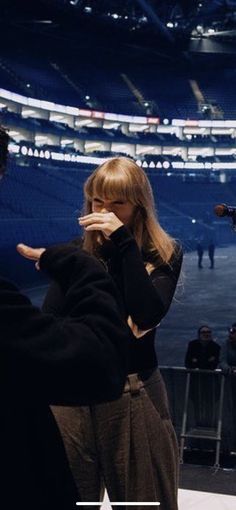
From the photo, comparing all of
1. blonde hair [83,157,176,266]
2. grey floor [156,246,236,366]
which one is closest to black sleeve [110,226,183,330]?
blonde hair [83,157,176,266]

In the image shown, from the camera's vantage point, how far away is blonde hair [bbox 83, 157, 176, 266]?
6.01 feet

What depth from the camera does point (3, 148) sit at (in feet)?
2.93

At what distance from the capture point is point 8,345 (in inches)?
31.1

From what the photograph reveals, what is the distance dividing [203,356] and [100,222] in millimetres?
5242

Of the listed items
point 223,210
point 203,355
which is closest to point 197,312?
point 203,355

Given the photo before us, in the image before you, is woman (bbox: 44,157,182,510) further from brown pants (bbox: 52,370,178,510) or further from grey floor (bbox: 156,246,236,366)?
grey floor (bbox: 156,246,236,366)

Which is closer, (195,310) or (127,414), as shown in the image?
(127,414)

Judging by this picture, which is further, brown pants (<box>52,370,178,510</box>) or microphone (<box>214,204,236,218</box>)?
microphone (<box>214,204,236,218</box>)

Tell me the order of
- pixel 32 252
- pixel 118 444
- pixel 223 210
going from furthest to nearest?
pixel 223 210
pixel 118 444
pixel 32 252

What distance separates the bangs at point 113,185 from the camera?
183 cm

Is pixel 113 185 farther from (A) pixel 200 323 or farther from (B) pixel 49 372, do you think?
(A) pixel 200 323

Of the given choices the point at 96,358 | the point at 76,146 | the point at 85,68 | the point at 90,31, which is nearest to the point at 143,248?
the point at 96,358

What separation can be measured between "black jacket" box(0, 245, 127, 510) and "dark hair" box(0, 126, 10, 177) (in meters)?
0.21

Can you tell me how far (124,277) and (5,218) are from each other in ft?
83.2
